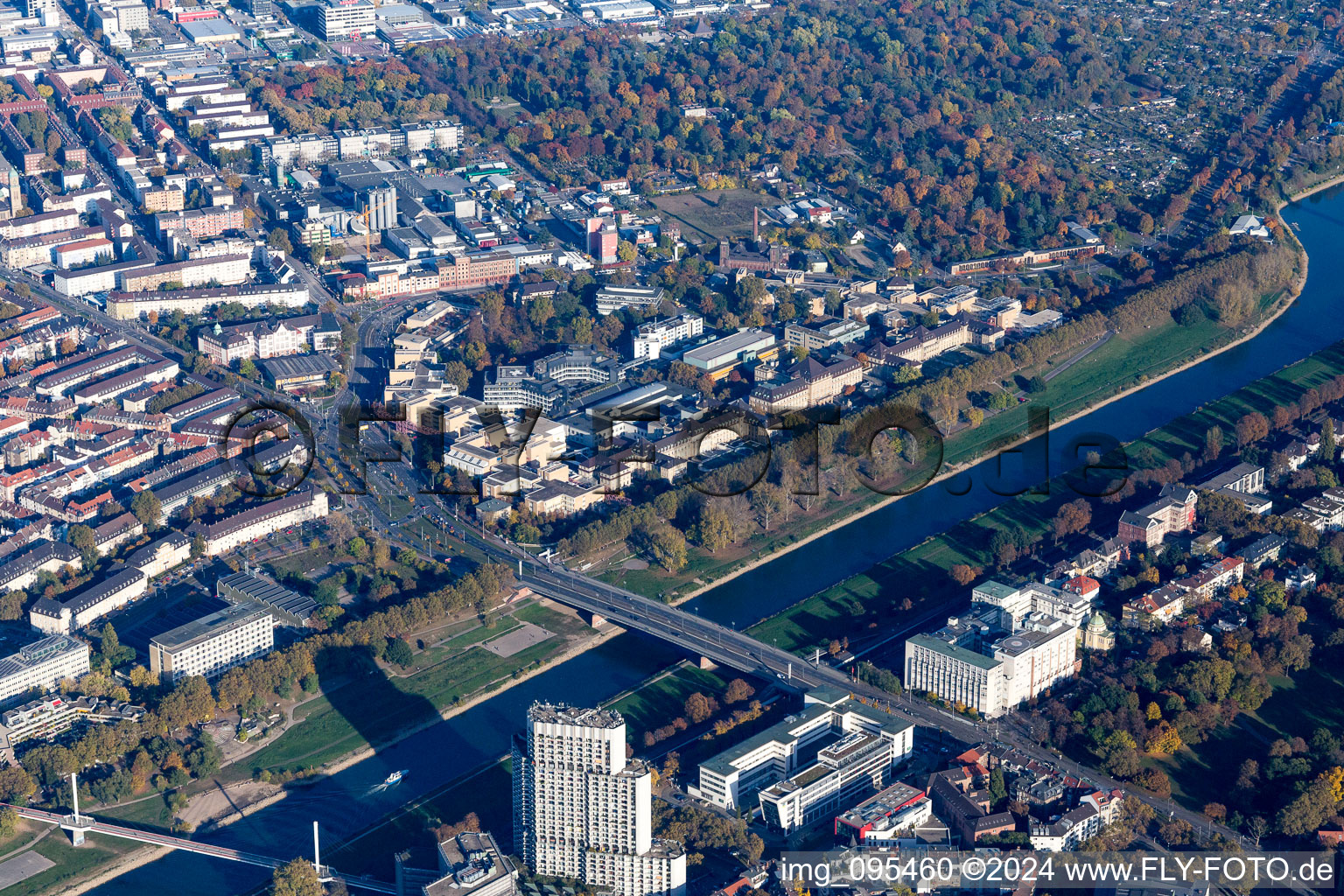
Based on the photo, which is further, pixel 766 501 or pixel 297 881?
pixel 766 501

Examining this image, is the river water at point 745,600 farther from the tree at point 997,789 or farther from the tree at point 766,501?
the tree at point 997,789

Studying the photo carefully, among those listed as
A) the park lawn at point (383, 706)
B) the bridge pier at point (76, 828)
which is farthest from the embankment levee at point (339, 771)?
the bridge pier at point (76, 828)

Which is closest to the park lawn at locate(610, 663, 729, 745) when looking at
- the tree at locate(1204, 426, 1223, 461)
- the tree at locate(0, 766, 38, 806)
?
the tree at locate(0, 766, 38, 806)

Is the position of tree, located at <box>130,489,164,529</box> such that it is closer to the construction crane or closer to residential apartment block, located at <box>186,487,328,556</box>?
residential apartment block, located at <box>186,487,328,556</box>

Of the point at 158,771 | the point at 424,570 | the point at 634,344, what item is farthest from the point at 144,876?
the point at 634,344

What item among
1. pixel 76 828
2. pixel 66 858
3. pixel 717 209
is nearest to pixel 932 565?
pixel 76 828

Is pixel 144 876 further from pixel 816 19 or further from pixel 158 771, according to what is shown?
pixel 816 19

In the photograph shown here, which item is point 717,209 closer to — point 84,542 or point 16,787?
point 84,542
